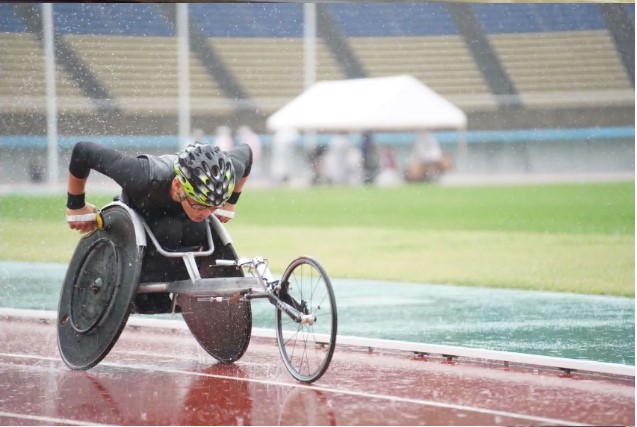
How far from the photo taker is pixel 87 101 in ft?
52.3

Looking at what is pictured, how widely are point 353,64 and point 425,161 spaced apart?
2905 mm

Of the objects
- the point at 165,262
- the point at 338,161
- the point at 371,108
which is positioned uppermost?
the point at 371,108

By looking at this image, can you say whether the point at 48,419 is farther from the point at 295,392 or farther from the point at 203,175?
the point at 203,175

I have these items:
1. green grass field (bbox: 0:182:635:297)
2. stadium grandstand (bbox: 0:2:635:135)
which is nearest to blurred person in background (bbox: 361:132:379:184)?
green grass field (bbox: 0:182:635:297)

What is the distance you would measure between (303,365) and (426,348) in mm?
883

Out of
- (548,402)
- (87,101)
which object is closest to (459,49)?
(87,101)

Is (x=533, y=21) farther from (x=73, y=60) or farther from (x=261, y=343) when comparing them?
(x=261, y=343)

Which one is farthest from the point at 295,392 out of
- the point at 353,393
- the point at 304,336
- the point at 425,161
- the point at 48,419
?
the point at 425,161

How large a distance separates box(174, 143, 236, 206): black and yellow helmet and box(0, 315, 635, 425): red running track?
3.54ft

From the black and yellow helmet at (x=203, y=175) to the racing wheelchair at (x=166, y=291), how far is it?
41cm

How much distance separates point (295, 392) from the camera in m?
6.45

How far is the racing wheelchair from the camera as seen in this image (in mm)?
6719

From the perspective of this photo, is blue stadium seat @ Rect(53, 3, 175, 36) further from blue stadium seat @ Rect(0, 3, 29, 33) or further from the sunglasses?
the sunglasses

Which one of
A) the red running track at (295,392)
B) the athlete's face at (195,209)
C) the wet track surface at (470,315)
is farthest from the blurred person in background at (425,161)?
the athlete's face at (195,209)
